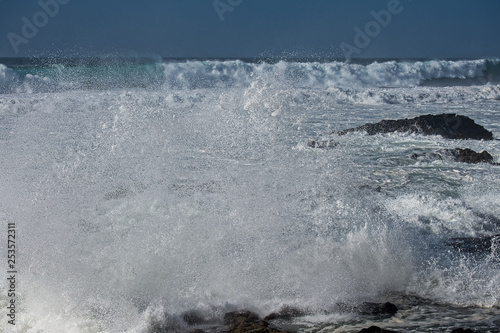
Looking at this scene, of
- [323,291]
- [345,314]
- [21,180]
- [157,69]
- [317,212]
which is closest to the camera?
[345,314]

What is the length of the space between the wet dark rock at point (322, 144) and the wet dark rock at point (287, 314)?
6.21 meters

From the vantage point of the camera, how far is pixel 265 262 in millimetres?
4887

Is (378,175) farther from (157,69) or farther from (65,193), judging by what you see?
(157,69)

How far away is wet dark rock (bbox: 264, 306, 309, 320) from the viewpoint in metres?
4.09

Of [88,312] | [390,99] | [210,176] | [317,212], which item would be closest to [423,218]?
[317,212]

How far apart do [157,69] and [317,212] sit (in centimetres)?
2761

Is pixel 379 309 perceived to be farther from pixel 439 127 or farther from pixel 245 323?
pixel 439 127

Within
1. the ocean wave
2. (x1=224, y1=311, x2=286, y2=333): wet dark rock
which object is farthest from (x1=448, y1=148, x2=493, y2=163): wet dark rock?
the ocean wave

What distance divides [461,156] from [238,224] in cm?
572

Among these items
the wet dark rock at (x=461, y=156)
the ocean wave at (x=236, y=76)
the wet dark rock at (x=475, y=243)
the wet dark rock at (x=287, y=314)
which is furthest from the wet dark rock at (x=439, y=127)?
the ocean wave at (x=236, y=76)

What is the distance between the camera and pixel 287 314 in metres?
4.14

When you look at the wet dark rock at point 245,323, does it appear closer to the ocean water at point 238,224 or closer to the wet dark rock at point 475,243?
the ocean water at point 238,224

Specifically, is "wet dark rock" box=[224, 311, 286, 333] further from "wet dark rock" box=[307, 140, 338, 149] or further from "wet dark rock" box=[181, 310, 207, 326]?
"wet dark rock" box=[307, 140, 338, 149]

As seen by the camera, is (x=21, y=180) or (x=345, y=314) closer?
(x=345, y=314)
